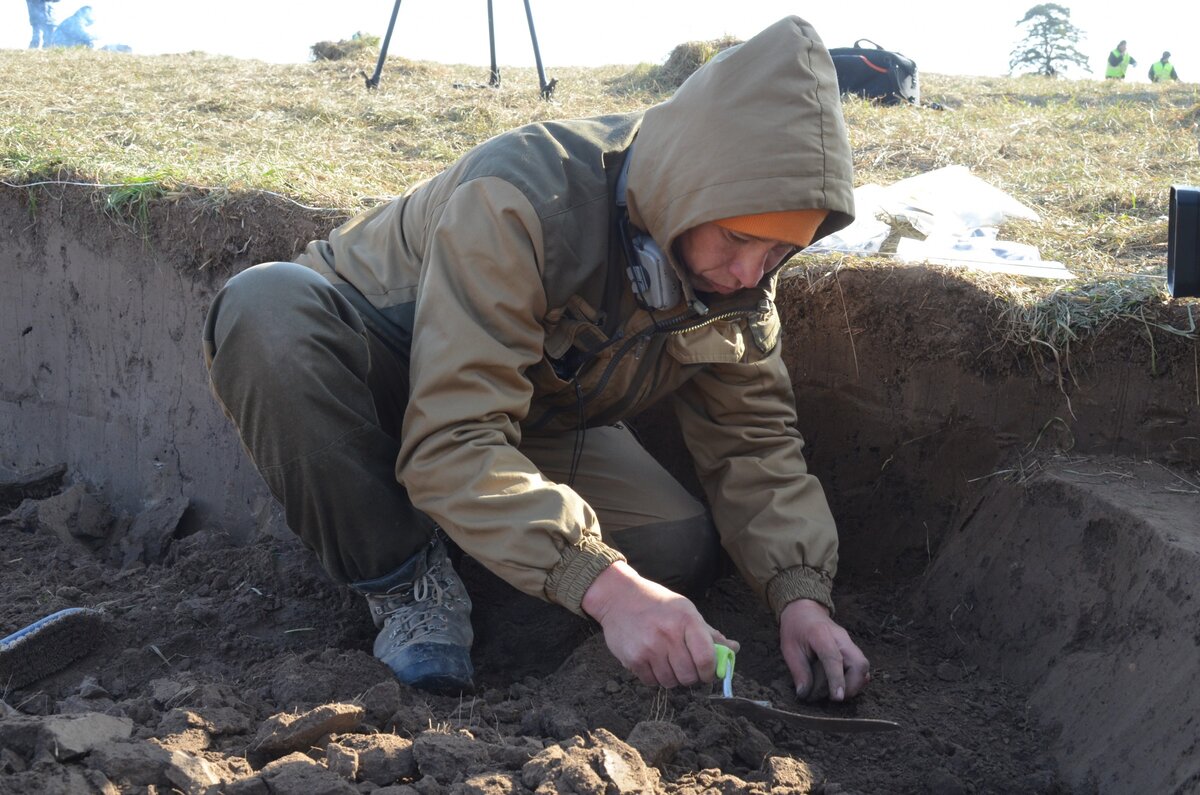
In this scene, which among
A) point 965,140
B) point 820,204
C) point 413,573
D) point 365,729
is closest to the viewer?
point 365,729

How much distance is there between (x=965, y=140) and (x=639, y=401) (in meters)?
3.27

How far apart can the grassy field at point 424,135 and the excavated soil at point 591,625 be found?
25cm

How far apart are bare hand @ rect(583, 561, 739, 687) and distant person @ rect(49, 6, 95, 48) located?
14.5 meters

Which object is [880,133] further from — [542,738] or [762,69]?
[542,738]

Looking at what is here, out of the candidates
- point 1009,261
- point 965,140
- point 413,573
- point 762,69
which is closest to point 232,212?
point 413,573

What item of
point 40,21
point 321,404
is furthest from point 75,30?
point 321,404

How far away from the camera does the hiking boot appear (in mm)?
2186

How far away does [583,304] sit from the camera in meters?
2.22

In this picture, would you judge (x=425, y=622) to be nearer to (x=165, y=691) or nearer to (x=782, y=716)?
(x=165, y=691)

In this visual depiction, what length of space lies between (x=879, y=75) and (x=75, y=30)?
11.5m

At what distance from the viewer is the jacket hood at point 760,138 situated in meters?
1.95

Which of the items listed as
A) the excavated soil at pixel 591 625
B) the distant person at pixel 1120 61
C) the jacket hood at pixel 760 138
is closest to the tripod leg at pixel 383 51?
the excavated soil at pixel 591 625

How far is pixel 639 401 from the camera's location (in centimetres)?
253

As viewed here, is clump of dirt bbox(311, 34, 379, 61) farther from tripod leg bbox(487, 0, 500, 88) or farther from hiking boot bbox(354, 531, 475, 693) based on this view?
hiking boot bbox(354, 531, 475, 693)
